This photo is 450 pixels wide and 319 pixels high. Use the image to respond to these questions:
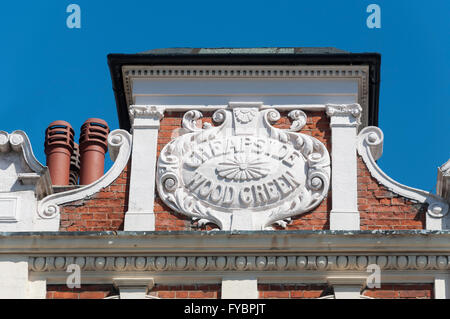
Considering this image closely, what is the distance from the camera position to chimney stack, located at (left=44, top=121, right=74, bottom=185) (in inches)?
838

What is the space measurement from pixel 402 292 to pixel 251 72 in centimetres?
357

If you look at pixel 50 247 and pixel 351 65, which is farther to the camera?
pixel 351 65

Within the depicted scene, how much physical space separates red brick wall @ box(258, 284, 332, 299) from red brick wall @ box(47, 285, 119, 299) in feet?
5.57

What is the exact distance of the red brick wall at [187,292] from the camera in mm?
17828

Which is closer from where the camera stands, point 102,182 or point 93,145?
point 102,182

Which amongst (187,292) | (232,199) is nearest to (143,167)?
(232,199)

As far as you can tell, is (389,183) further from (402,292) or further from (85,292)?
(85,292)

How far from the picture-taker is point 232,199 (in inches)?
731

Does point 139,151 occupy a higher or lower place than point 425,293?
higher

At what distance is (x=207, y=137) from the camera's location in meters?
19.1

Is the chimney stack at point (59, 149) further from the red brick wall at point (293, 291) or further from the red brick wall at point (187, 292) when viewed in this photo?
the red brick wall at point (293, 291)
